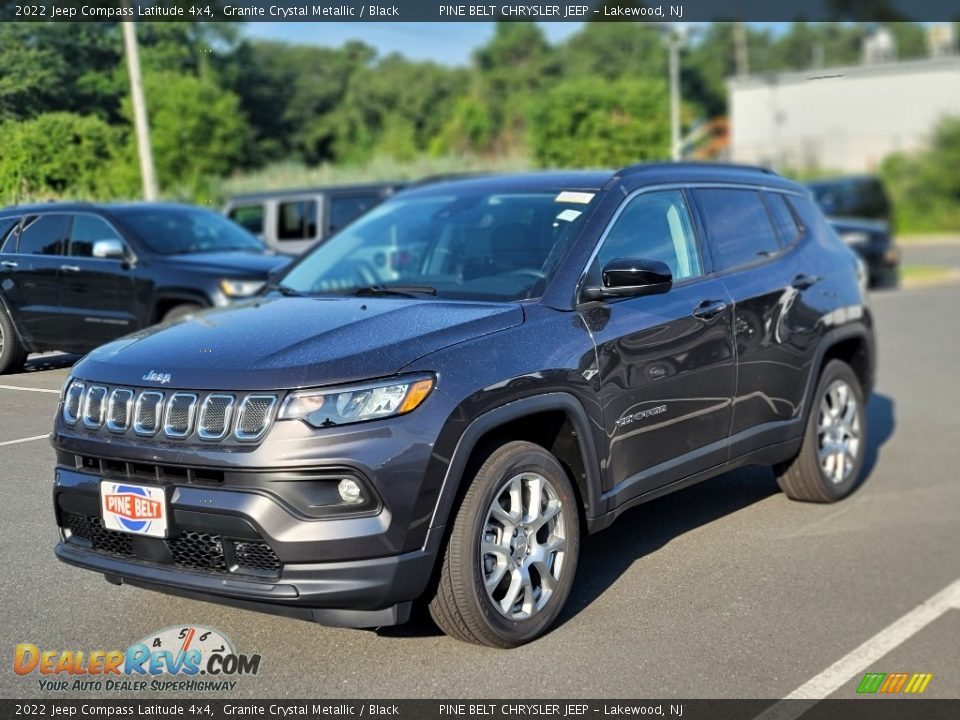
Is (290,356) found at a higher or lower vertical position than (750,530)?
A: higher

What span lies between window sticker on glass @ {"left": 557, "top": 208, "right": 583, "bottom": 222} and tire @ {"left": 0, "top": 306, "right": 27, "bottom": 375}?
2.28 m

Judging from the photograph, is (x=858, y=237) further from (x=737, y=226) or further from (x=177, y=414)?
(x=177, y=414)

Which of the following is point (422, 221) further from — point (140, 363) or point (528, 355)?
point (140, 363)

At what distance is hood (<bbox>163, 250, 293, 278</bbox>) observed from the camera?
6.38 meters

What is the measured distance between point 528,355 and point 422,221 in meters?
1.69

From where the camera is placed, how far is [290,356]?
3980mm

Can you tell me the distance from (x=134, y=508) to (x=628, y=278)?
2093mm

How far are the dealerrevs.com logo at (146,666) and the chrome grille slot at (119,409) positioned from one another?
78cm

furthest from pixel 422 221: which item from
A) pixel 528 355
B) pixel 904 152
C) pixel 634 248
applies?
pixel 904 152

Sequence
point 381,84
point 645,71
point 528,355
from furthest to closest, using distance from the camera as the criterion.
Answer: point 645,71
point 381,84
point 528,355

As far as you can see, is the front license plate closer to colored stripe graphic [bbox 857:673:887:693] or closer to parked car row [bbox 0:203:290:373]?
parked car row [bbox 0:203:290:373]

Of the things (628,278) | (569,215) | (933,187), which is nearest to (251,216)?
(569,215)

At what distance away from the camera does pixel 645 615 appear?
475 centimetres

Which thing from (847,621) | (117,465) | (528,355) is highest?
(528,355)
